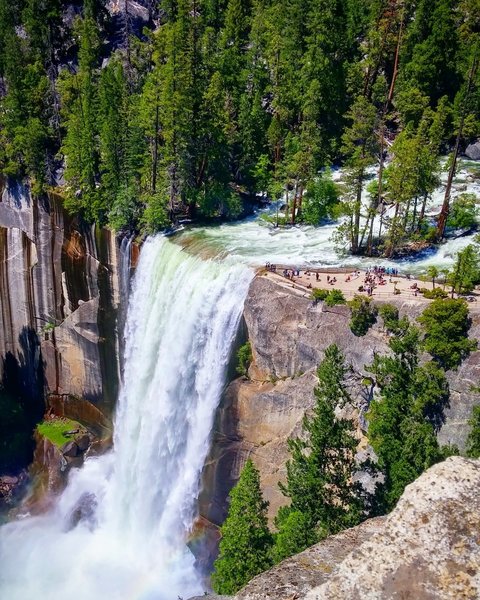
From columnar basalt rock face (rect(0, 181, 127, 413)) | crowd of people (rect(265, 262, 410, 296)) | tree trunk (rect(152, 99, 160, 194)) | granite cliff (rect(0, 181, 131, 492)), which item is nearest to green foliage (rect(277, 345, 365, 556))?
crowd of people (rect(265, 262, 410, 296))

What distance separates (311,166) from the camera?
143 ft

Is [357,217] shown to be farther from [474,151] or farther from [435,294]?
[474,151]

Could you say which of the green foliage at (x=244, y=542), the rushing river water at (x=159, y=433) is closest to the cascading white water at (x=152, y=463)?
the rushing river water at (x=159, y=433)

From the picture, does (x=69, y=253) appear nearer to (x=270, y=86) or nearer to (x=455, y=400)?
(x=270, y=86)

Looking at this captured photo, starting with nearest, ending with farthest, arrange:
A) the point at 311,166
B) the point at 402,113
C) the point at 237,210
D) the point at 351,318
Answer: the point at 351,318, the point at 311,166, the point at 237,210, the point at 402,113

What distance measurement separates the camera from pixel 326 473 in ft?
90.7

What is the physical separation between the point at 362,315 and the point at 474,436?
7.98 m

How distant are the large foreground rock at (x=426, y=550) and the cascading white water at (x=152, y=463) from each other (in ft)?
77.3

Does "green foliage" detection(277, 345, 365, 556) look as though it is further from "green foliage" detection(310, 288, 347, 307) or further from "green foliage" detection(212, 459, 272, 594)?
"green foliage" detection(310, 288, 347, 307)

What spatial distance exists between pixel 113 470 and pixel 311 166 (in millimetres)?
27654

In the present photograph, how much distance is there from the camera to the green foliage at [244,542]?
28406mm

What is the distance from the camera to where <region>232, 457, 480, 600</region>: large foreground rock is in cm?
990

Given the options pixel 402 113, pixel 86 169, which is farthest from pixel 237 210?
pixel 402 113

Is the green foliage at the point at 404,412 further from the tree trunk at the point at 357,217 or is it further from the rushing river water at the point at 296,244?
the tree trunk at the point at 357,217
